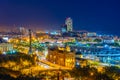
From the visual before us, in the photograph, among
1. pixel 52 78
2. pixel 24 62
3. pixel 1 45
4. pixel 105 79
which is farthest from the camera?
pixel 1 45

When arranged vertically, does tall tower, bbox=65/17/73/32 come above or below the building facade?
above

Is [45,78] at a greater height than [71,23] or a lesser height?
lesser

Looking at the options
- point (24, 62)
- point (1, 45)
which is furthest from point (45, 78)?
point (1, 45)

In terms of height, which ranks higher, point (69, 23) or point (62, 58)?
point (69, 23)

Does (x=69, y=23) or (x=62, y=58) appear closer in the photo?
(x=62, y=58)

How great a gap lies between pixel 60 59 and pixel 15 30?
35483 millimetres

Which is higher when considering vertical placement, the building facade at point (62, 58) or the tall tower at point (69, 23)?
the tall tower at point (69, 23)

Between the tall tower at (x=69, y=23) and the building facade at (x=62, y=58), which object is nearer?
the building facade at (x=62, y=58)

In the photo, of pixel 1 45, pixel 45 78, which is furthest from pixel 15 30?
pixel 45 78

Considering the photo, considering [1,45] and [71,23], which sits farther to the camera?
[71,23]

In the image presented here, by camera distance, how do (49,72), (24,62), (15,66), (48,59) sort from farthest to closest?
1. (48,59)
2. (24,62)
3. (15,66)
4. (49,72)

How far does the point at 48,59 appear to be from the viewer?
14234 millimetres

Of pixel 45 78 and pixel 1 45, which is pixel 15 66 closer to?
pixel 45 78

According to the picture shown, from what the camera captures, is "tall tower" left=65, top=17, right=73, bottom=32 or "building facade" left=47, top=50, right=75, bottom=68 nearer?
"building facade" left=47, top=50, right=75, bottom=68
